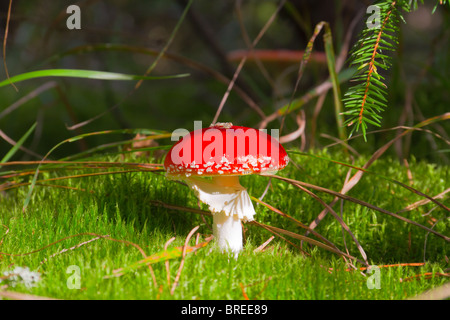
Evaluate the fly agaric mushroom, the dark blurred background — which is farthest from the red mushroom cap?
the dark blurred background

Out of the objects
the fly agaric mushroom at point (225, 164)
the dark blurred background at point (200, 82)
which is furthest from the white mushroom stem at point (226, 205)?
the dark blurred background at point (200, 82)

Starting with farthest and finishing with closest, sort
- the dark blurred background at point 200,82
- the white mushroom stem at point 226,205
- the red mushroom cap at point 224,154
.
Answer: the dark blurred background at point 200,82 → the white mushroom stem at point 226,205 → the red mushroom cap at point 224,154

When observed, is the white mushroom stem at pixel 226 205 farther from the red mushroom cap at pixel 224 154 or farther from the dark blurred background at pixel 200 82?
the dark blurred background at pixel 200 82

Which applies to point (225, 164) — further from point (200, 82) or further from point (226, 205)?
point (200, 82)

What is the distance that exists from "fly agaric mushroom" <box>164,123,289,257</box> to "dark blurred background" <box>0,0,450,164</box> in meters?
0.46

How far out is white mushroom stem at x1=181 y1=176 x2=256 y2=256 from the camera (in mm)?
1143

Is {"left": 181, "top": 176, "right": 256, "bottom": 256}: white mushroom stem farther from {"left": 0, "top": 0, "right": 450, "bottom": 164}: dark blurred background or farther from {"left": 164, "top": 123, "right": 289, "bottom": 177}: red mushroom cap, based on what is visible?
{"left": 0, "top": 0, "right": 450, "bottom": 164}: dark blurred background

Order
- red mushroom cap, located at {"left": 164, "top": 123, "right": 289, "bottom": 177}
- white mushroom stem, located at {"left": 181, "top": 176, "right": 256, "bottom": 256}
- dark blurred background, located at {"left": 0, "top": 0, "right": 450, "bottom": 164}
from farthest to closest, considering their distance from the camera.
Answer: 1. dark blurred background, located at {"left": 0, "top": 0, "right": 450, "bottom": 164}
2. white mushroom stem, located at {"left": 181, "top": 176, "right": 256, "bottom": 256}
3. red mushroom cap, located at {"left": 164, "top": 123, "right": 289, "bottom": 177}

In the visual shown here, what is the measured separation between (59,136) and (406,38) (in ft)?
21.1

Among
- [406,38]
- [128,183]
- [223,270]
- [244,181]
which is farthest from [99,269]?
[406,38]

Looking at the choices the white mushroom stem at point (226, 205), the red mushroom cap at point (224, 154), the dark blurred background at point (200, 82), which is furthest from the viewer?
the dark blurred background at point (200, 82)

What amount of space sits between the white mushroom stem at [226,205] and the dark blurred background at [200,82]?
469 millimetres

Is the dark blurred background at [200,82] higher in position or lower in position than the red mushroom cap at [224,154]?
higher

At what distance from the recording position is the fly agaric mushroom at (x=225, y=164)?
1.03m
